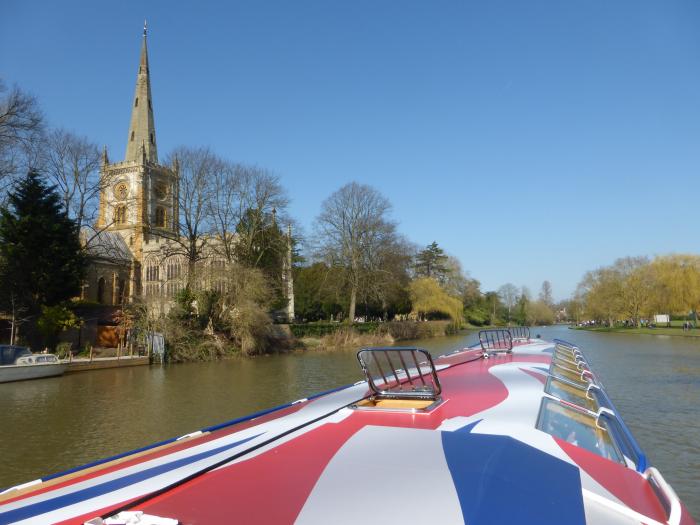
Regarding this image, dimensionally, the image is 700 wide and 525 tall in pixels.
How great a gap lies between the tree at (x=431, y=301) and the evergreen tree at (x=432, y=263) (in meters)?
14.3

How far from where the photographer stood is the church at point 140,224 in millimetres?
33875

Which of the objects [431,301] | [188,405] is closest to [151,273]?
[431,301]

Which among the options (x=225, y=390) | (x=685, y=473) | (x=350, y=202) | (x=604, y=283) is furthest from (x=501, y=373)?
(x=604, y=283)

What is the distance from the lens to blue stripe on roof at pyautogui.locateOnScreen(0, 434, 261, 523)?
7.95 feet

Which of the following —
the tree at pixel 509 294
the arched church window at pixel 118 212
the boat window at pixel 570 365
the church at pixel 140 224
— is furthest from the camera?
the tree at pixel 509 294

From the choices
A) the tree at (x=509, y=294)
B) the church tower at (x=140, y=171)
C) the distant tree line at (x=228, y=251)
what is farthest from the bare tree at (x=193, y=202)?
the tree at (x=509, y=294)

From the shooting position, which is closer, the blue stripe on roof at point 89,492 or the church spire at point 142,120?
the blue stripe on roof at point 89,492

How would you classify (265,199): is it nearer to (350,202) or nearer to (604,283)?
(350,202)

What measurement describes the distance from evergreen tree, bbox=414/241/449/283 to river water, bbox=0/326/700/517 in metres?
44.6

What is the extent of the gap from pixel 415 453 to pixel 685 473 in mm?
5647

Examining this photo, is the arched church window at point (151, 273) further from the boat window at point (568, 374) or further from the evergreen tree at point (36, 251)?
the boat window at point (568, 374)

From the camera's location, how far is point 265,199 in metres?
34.0

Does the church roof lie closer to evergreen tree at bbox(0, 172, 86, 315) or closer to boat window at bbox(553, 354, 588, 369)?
evergreen tree at bbox(0, 172, 86, 315)

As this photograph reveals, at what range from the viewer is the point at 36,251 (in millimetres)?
25078
